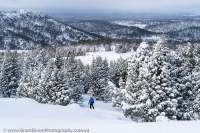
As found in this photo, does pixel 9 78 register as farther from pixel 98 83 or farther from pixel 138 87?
pixel 138 87

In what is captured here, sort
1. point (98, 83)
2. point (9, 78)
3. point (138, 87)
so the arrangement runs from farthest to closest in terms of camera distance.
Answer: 1. point (98, 83)
2. point (9, 78)
3. point (138, 87)

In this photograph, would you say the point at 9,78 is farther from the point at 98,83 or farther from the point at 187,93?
the point at 187,93

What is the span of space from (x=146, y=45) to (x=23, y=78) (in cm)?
3866

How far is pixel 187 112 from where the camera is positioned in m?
32.5

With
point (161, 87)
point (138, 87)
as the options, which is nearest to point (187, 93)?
point (161, 87)

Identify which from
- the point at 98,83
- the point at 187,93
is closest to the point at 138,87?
the point at 187,93

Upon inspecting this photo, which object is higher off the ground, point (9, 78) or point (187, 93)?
point (187, 93)

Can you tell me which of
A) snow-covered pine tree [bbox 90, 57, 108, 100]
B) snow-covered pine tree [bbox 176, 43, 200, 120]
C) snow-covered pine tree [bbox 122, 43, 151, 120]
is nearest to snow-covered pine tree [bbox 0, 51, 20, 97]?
snow-covered pine tree [bbox 90, 57, 108, 100]

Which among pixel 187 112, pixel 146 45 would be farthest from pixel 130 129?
pixel 146 45

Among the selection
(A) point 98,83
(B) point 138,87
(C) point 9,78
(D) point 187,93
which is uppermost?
(B) point 138,87

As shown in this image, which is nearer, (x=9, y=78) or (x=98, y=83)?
(x=9, y=78)

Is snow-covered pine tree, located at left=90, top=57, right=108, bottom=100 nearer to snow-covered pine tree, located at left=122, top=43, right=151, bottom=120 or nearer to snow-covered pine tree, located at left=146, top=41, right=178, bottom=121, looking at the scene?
snow-covered pine tree, located at left=122, top=43, right=151, bottom=120

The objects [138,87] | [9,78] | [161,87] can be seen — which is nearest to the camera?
[161,87]

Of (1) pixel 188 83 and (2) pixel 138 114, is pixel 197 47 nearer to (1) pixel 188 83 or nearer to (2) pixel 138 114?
(1) pixel 188 83
